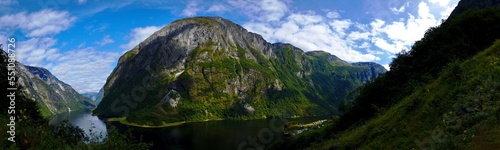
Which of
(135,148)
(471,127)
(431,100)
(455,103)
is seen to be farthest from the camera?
(135,148)

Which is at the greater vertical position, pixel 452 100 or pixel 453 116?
pixel 452 100

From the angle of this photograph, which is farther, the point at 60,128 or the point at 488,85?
the point at 60,128

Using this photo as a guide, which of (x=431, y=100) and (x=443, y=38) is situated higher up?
(x=443, y=38)

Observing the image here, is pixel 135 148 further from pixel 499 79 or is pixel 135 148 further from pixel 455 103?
pixel 499 79

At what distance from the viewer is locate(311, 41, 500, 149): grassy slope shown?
21.3m

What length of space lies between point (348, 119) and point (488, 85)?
48.4m

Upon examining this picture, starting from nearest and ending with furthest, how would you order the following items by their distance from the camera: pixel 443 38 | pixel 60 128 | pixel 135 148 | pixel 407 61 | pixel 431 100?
pixel 431 100
pixel 135 148
pixel 60 128
pixel 443 38
pixel 407 61

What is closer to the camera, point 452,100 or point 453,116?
point 453,116

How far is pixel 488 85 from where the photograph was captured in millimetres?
25906

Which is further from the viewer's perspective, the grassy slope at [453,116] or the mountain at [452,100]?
the mountain at [452,100]

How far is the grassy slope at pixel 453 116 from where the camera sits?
2131 cm

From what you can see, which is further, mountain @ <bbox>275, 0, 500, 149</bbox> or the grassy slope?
mountain @ <bbox>275, 0, 500, 149</bbox>

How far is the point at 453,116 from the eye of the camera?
2609 cm

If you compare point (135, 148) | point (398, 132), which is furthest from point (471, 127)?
point (135, 148)
